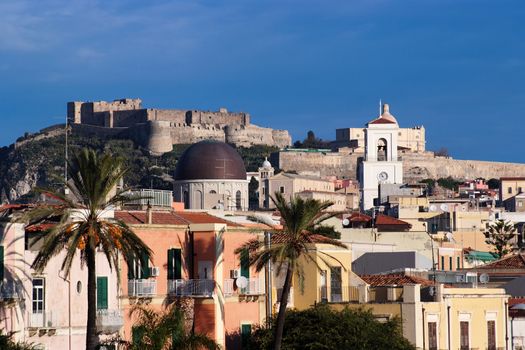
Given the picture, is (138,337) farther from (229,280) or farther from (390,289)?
(390,289)

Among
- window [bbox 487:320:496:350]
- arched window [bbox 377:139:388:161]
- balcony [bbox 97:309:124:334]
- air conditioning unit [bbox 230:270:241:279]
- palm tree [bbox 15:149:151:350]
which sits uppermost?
arched window [bbox 377:139:388:161]

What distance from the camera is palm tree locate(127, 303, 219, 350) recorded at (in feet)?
118

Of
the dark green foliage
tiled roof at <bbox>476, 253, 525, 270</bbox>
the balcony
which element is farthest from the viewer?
tiled roof at <bbox>476, 253, 525, 270</bbox>

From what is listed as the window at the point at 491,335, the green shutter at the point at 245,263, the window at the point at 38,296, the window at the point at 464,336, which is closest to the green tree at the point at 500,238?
the window at the point at 491,335

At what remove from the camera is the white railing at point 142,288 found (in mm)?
38938

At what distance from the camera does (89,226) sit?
1378 inches

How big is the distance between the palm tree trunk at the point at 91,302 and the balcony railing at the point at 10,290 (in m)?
1.65

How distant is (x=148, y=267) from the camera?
39.5m

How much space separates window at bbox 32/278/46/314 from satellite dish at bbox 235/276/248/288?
21.6 feet

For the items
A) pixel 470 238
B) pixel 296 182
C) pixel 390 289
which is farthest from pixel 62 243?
pixel 296 182

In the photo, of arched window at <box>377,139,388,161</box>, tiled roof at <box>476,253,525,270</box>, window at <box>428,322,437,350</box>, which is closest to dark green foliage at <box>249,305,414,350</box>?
window at <box>428,322,437,350</box>

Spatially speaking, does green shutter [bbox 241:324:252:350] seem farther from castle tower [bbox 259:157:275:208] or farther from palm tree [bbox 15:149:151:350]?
castle tower [bbox 259:157:275:208]

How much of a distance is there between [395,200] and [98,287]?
9272 centimetres

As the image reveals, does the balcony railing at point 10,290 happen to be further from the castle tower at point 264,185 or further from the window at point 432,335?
the castle tower at point 264,185
